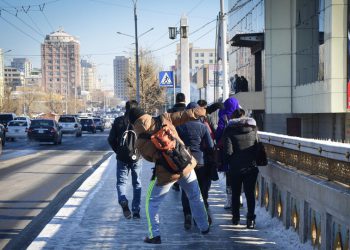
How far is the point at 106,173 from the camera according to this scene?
1476 centimetres

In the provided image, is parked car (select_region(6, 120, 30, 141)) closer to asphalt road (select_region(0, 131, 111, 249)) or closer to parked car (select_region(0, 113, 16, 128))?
parked car (select_region(0, 113, 16, 128))

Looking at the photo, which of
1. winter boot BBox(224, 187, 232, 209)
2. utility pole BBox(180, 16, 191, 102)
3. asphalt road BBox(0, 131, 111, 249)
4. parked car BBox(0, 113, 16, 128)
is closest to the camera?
asphalt road BBox(0, 131, 111, 249)

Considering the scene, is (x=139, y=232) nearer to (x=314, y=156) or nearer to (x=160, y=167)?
(x=160, y=167)

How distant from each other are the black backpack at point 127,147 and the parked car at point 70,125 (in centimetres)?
3920

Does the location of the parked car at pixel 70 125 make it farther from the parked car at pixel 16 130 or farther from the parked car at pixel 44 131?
the parked car at pixel 44 131

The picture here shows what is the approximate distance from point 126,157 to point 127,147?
0.51 feet

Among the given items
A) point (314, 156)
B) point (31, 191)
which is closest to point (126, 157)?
point (314, 156)

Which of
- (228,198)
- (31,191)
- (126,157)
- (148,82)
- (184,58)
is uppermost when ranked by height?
(148,82)

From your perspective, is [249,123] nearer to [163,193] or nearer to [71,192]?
[163,193]

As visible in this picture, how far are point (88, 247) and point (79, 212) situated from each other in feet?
7.47

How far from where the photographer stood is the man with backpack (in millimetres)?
8234

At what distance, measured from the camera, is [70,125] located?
4681 centimetres

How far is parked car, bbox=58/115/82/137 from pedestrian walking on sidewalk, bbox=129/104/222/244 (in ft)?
134

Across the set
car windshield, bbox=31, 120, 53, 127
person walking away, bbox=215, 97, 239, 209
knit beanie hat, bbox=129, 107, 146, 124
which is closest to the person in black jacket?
person walking away, bbox=215, 97, 239, 209
